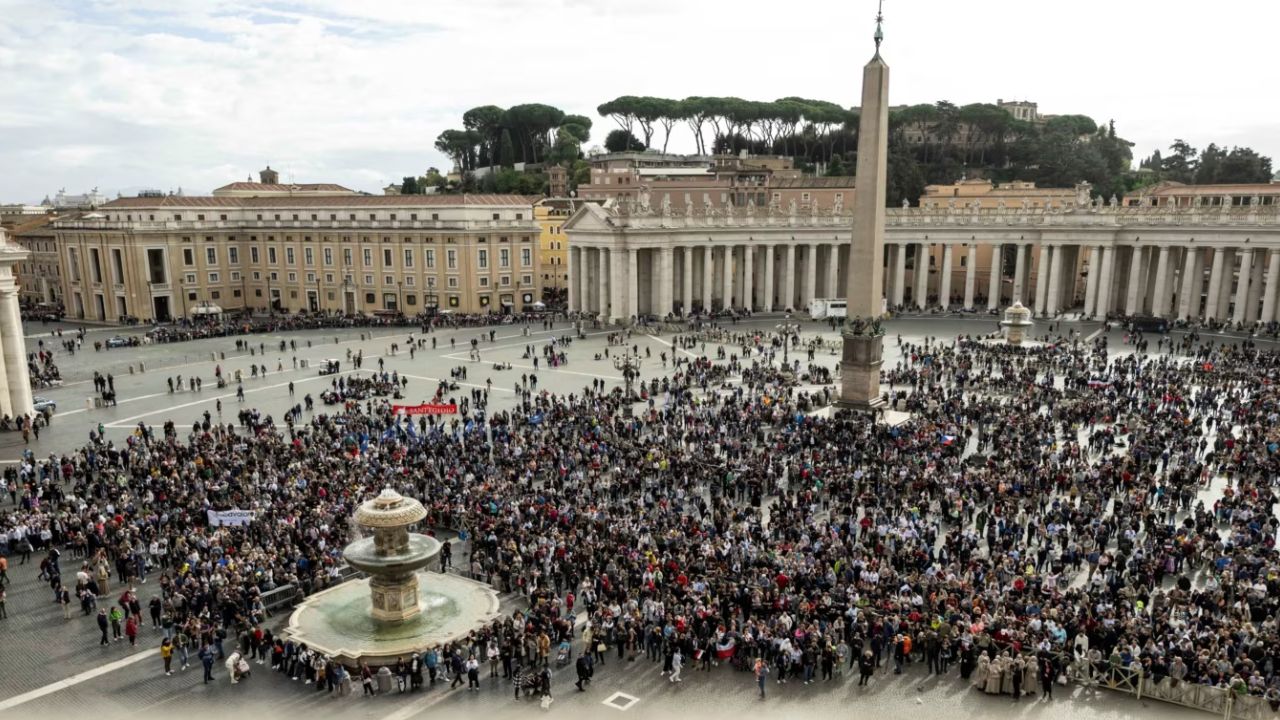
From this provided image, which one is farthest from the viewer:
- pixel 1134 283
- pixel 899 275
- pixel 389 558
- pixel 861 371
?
pixel 899 275

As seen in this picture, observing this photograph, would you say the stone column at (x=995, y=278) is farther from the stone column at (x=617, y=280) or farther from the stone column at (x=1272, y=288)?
the stone column at (x=617, y=280)

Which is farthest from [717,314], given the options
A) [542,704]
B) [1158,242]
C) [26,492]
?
[542,704]

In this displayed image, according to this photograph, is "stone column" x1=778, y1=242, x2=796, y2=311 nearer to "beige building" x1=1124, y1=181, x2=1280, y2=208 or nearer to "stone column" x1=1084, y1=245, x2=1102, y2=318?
"stone column" x1=1084, y1=245, x2=1102, y2=318

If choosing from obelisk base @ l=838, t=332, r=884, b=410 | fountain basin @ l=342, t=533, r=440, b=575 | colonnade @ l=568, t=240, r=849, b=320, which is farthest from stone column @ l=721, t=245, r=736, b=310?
fountain basin @ l=342, t=533, r=440, b=575

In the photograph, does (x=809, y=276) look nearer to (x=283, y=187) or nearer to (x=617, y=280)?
(x=617, y=280)

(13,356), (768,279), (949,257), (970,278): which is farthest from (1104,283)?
(13,356)

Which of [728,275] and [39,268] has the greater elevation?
[728,275]
